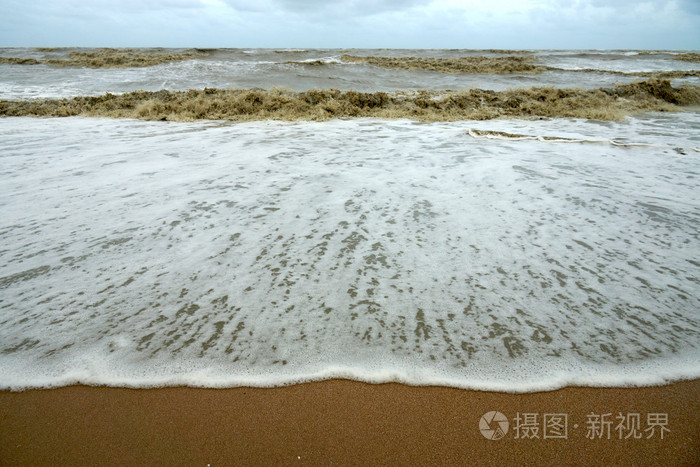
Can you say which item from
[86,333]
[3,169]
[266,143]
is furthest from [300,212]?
[3,169]

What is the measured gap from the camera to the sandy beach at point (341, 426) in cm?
133

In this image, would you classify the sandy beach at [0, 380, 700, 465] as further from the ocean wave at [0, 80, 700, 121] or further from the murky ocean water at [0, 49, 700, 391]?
the ocean wave at [0, 80, 700, 121]

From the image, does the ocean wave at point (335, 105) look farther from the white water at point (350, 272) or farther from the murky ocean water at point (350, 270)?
the white water at point (350, 272)

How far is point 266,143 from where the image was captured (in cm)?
602

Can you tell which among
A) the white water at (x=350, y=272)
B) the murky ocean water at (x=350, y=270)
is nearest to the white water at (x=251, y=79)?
the murky ocean water at (x=350, y=270)

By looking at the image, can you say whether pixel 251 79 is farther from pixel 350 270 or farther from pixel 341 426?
pixel 341 426

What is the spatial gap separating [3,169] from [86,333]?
168 inches

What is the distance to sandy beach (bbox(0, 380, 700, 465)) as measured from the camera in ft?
4.35

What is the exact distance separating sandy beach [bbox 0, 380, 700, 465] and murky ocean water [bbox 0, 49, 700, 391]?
0.27 feet

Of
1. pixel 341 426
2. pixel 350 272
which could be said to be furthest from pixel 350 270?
pixel 341 426

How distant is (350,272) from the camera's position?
95.5 inches

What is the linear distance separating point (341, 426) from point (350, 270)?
3.72 feet

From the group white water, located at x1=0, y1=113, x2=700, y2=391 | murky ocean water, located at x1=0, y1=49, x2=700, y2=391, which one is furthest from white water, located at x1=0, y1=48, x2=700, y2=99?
white water, located at x1=0, y1=113, x2=700, y2=391

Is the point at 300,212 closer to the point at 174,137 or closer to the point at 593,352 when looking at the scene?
the point at 593,352
